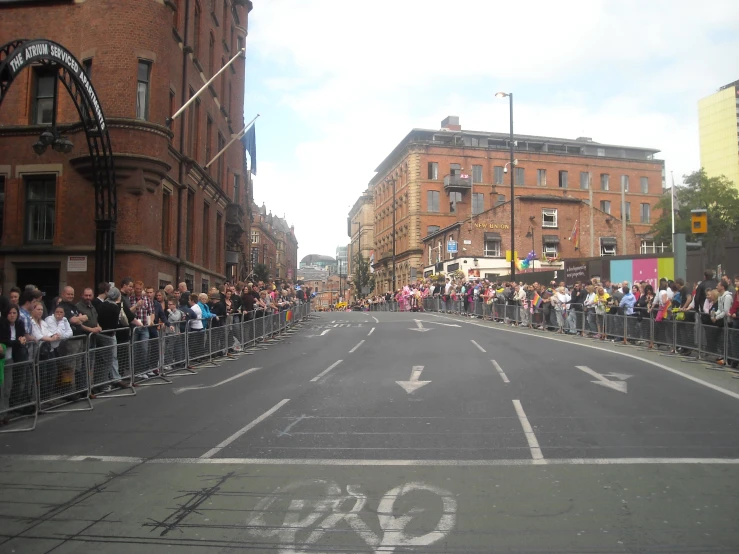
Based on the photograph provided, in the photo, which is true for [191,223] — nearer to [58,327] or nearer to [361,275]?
[58,327]

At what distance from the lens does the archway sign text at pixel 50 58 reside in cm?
1300

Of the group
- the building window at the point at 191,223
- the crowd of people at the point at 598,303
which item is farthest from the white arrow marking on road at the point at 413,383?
the building window at the point at 191,223

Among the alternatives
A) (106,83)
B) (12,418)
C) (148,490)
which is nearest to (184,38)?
(106,83)

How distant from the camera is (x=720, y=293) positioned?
48.6ft

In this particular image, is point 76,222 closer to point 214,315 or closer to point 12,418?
point 214,315

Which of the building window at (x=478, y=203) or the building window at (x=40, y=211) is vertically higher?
the building window at (x=478, y=203)

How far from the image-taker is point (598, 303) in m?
21.9

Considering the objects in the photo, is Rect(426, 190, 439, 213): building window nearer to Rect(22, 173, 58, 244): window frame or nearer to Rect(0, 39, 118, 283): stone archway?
Rect(22, 173, 58, 244): window frame

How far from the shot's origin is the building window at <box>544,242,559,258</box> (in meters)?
67.7

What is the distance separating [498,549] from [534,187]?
80.2 metres

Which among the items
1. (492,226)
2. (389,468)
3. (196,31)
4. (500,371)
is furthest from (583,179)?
(389,468)

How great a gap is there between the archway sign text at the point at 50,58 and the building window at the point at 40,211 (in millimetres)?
4777

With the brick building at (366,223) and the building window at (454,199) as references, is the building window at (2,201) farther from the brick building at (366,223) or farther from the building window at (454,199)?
the brick building at (366,223)

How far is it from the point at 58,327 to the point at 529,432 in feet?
25.3
